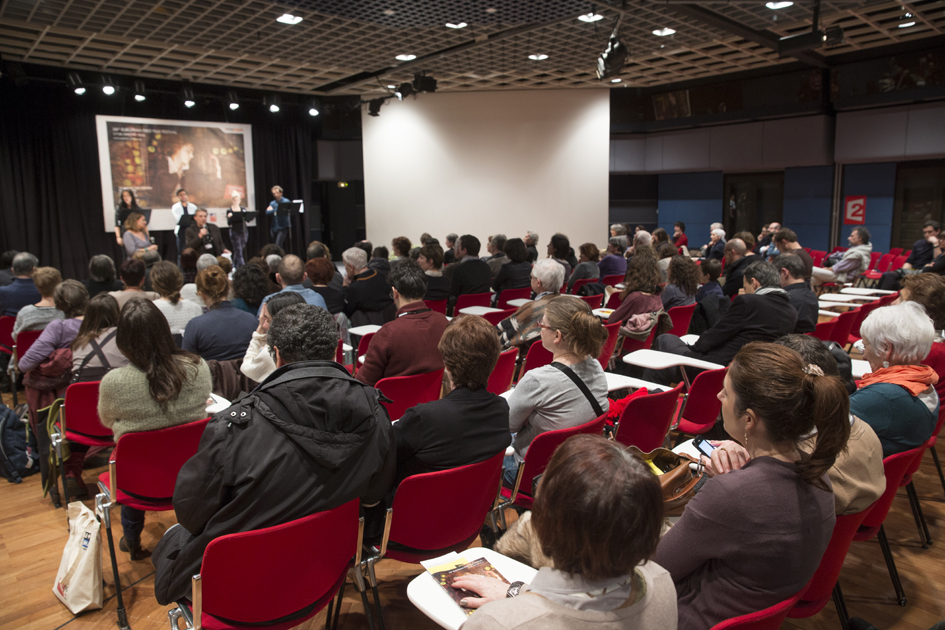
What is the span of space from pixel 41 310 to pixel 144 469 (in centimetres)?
280

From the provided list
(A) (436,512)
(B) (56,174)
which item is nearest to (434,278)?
(A) (436,512)

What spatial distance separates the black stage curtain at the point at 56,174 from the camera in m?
10.6

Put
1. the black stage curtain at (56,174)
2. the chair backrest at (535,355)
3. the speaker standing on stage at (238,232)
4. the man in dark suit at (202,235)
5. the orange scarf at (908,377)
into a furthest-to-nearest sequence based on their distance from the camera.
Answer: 1. the speaker standing on stage at (238,232)
2. the man in dark suit at (202,235)
3. the black stage curtain at (56,174)
4. the chair backrest at (535,355)
5. the orange scarf at (908,377)

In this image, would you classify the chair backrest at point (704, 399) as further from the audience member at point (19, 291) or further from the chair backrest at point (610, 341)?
the audience member at point (19, 291)

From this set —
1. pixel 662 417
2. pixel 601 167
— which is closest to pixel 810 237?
pixel 601 167

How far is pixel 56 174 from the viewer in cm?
1111

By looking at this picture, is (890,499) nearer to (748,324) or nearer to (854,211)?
(748,324)

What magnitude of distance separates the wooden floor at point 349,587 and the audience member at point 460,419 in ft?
2.74

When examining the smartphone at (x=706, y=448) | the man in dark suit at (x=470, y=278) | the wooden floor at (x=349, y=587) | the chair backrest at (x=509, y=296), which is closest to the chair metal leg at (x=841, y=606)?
the wooden floor at (x=349, y=587)

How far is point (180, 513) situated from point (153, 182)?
12.0m

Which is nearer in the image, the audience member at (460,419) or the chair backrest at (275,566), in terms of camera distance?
the chair backrest at (275,566)

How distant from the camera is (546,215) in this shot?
43.1ft

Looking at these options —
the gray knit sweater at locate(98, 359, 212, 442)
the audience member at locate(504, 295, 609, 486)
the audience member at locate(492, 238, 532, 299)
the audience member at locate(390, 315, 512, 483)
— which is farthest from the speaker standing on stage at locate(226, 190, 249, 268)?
the audience member at locate(390, 315, 512, 483)

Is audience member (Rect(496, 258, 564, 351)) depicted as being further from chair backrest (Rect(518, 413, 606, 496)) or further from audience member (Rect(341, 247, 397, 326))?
audience member (Rect(341, 247, 397, 326))
